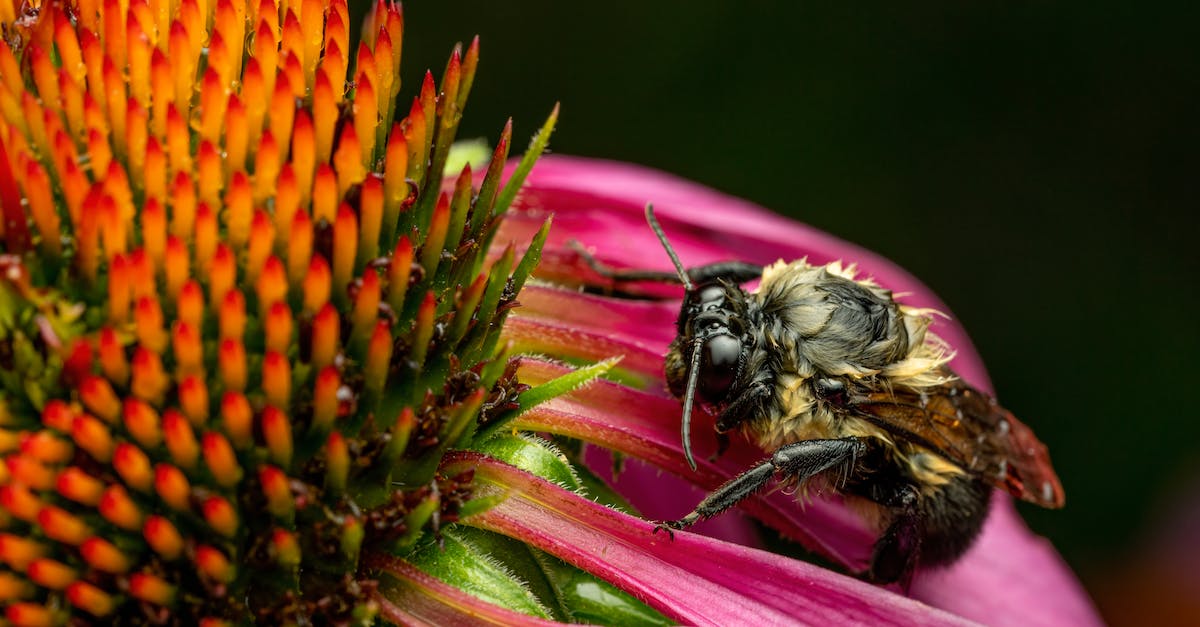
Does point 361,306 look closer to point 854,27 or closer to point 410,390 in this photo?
point 410,390

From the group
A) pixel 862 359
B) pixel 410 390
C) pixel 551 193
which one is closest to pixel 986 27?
pixel 551 193

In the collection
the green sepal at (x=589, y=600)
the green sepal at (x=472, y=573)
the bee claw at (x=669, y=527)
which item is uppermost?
the bee claw at (x=669, y=527)

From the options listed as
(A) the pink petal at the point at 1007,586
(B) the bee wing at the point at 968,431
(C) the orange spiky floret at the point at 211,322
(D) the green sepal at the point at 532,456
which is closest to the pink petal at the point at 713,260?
(A) the pink petal at the point at 1007,586

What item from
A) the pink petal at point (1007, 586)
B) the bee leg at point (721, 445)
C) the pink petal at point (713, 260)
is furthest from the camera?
the pink petal at point (1007, 586)

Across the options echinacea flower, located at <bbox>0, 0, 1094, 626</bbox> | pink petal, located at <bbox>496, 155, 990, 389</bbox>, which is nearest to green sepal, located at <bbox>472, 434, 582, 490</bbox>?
echinacea flower, located at <bbox>0, 0, 1094, 626</bbox>

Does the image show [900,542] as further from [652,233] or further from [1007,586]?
[652,233]

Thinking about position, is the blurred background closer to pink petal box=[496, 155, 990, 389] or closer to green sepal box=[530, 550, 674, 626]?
pink petal box=[496, 155, 990, 389]

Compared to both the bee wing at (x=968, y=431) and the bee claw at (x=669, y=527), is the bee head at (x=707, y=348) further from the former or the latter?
the bee wing at (x=968, y=431)

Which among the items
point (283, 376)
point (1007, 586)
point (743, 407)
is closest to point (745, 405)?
point (743, 407)
